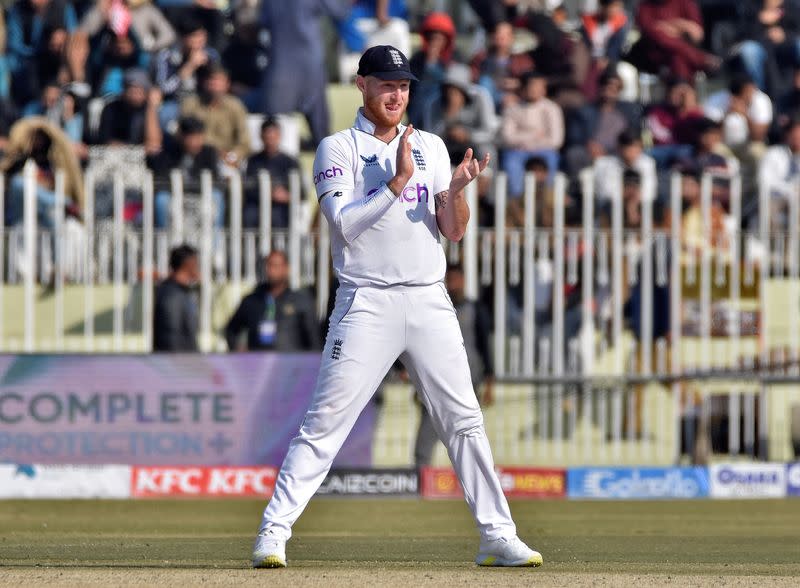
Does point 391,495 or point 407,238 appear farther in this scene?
point 391,495

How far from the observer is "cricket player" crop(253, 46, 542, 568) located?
712 centimetres

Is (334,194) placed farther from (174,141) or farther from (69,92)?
(69,92)

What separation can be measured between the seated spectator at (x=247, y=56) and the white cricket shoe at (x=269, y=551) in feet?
39.0

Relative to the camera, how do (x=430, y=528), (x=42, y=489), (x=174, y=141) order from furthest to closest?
1. (x=174, y=141)
2. (x=42, y=489)
3. (x=430, y=528)

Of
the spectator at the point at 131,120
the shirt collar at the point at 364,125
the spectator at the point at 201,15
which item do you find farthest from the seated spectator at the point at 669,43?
the shirt collar at the point at 364,125

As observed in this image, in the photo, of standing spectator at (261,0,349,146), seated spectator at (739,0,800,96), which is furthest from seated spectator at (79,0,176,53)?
seated spectator at (739,0,800,96)

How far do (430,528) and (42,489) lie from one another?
4578 mm

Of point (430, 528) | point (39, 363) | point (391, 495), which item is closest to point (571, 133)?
point (391, 495)

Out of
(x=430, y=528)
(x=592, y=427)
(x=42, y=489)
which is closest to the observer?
(x=430, y=528)

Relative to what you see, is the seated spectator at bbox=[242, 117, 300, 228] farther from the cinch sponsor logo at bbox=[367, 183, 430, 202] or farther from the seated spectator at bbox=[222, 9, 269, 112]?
the cinch sponsor logo at bbox=[367, 183, 430, 202]

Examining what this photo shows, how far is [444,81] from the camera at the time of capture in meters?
17.7

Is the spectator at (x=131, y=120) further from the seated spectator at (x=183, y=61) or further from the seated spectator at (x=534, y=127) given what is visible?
the seated spectator at (x=534, y=127)

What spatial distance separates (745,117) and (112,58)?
649cm

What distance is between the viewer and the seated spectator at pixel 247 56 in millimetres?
18719
